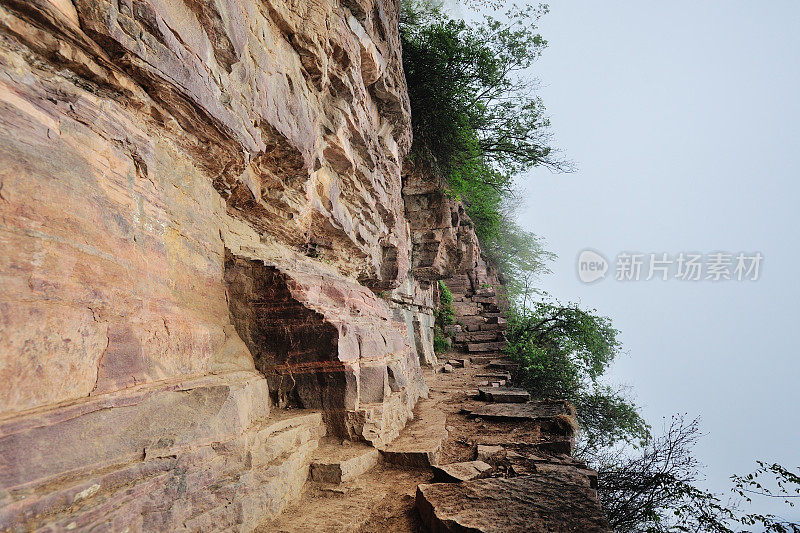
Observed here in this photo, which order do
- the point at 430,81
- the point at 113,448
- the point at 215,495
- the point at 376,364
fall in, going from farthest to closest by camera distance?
1. the point at 430,81
2. the point at 376,364
3. the point at 215,495
4. the point at 113,448

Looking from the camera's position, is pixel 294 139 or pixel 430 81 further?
pixel 430 81

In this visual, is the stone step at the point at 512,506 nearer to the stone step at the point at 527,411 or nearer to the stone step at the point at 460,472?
the stone step at the point at 460,472

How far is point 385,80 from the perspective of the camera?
245 inches

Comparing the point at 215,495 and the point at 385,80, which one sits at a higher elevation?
the point at 385,80

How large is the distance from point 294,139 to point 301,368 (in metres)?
2.01

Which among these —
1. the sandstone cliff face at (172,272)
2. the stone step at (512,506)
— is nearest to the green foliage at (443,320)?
the sandstone cliff face at (172,272)

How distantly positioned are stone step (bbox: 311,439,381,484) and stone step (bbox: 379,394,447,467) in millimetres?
192

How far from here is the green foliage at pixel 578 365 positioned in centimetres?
995

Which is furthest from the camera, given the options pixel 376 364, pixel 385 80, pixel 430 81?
pixel 430 81

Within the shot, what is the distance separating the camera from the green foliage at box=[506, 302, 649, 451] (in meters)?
9.95

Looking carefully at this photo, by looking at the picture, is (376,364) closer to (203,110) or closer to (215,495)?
(215,495)

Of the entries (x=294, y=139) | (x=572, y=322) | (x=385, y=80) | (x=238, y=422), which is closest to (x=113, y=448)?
(x=238, y=422)

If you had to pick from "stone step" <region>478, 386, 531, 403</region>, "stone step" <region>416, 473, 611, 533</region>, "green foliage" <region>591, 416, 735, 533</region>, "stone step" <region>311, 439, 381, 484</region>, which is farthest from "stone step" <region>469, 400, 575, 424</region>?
"stone step" <region>311, 439, 381, 484</region>

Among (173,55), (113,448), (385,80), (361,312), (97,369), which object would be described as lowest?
(113,448)
